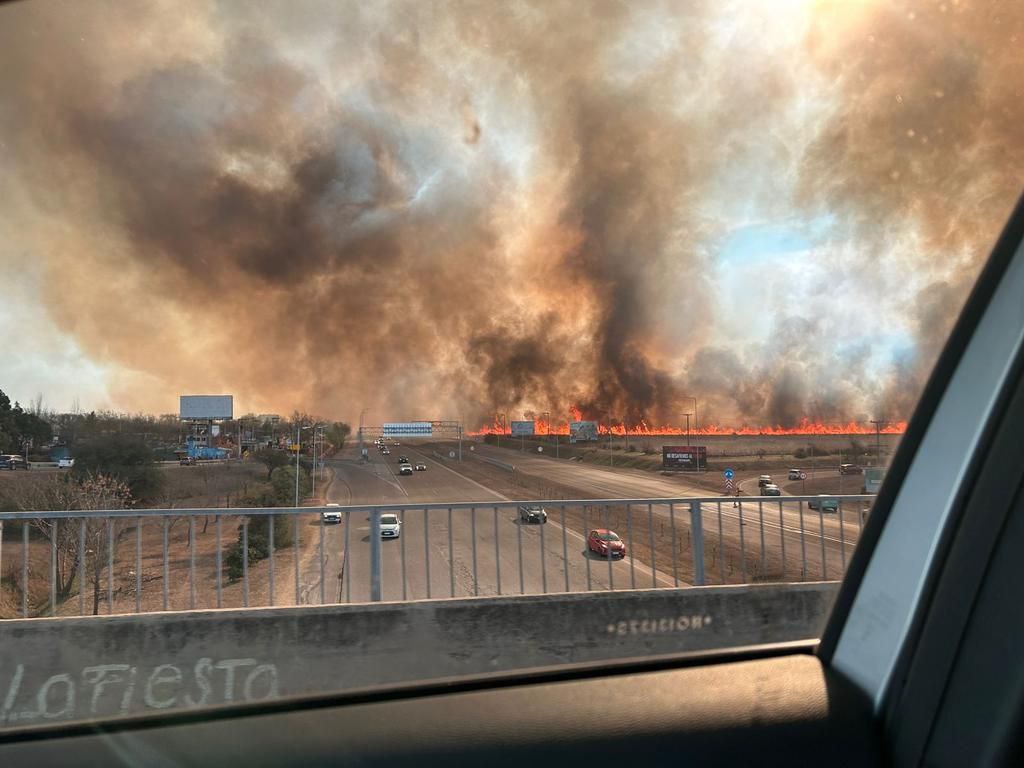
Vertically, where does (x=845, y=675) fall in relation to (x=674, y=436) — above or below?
below

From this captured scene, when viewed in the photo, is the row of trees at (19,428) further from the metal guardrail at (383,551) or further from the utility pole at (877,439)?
the utility pole at (877,439)

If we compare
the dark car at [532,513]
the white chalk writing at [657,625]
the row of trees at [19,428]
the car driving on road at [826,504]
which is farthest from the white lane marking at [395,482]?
the car driving on road at [826,504]

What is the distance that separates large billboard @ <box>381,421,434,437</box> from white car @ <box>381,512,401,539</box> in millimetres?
1391

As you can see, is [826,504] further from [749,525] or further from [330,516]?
[330,516]

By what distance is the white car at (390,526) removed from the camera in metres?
4.83

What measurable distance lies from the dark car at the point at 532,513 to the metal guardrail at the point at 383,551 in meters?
0.04

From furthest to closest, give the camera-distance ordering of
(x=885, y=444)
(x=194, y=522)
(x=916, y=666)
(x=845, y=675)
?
(x=194, y=522), (x=885, y=444), (x=845, y=675), (x=916, y=666)

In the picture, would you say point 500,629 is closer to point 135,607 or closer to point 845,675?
point 135,607

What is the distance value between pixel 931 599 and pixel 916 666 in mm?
141

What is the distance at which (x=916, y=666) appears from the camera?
134cm

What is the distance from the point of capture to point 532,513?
505 centimetres

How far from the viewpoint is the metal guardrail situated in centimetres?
439

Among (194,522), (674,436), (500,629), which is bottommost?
(500,629)

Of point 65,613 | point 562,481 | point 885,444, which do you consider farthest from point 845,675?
point 65,613
